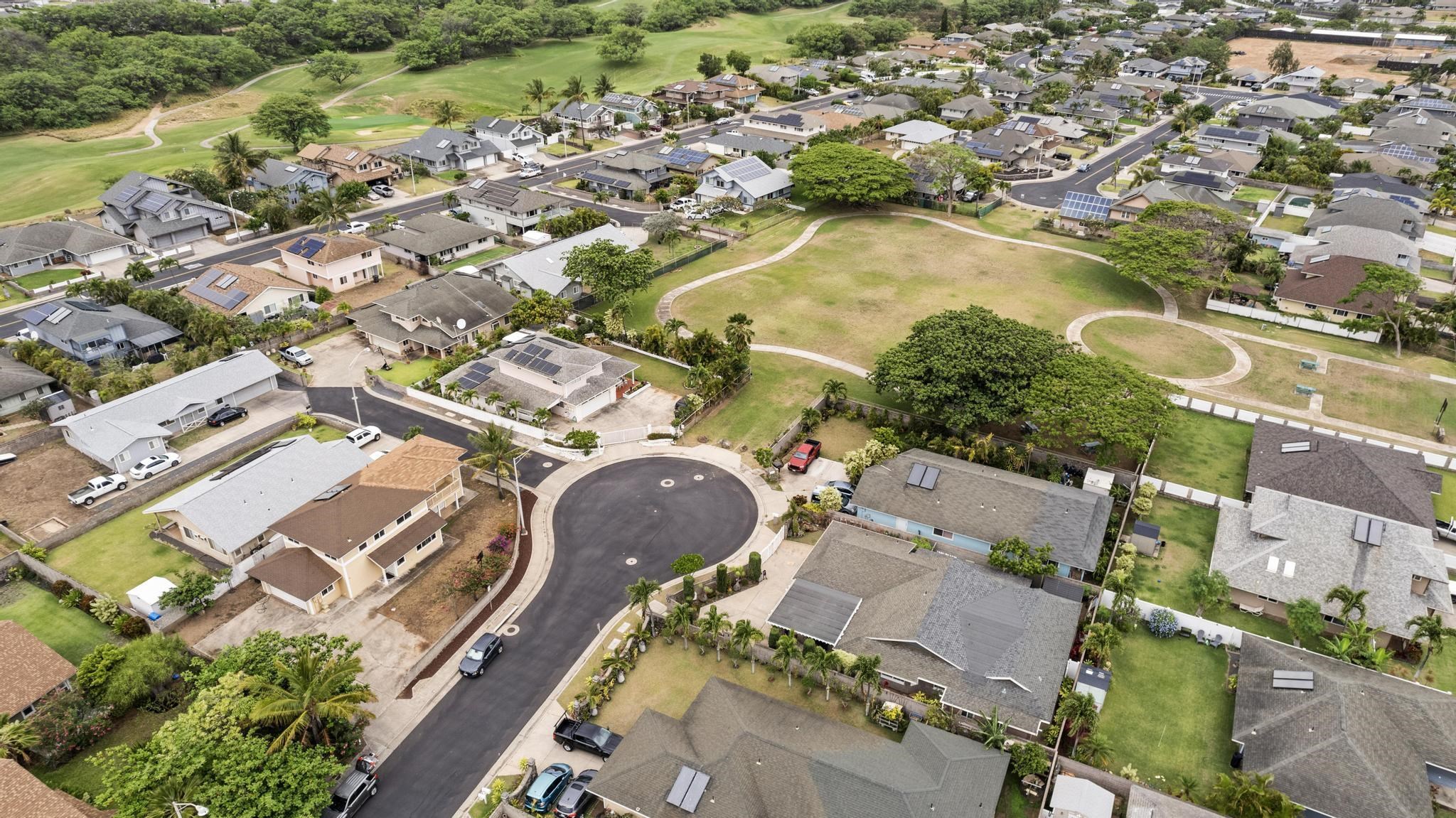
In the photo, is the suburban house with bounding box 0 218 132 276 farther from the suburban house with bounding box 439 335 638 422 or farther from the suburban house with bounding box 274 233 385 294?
the suburban house with bounding box 439 335 638 422

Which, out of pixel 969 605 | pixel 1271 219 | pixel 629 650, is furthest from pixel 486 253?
pixel 1271 219

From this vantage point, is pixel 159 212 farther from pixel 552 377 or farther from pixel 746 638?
pixel 746 638

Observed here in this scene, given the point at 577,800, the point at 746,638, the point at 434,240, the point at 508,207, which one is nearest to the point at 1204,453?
the point at 746,638

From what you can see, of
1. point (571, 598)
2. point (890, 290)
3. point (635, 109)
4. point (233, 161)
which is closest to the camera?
point (571, 598)

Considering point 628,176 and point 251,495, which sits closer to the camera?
point 251,495

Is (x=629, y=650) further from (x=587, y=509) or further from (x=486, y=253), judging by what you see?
(x=486, y=253)

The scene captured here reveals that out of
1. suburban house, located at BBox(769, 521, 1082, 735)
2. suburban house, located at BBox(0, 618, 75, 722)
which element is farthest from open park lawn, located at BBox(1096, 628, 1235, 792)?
suburban house, located at BBox(0, 618, 75, 722)
